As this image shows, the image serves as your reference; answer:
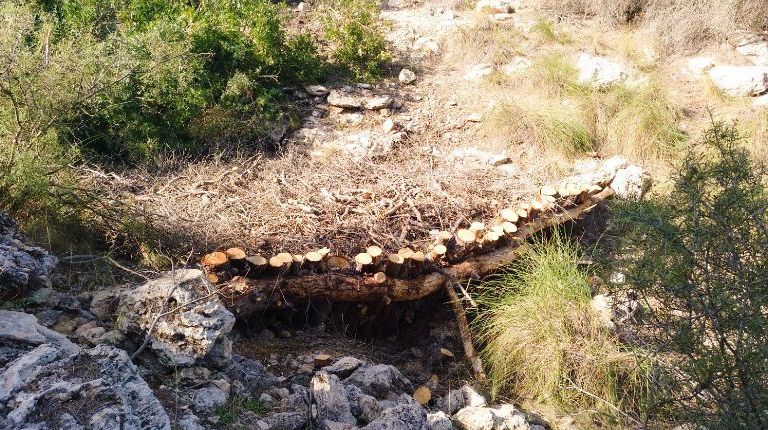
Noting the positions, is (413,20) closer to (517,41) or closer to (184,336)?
(517,41)

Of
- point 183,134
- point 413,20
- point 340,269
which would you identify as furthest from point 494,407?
point 413,20

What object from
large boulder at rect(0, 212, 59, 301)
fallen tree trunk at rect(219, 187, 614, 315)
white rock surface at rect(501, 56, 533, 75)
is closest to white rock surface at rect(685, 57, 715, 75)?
white rock surface at rect(501, 56, 533, 75)

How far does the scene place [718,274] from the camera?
288 cm

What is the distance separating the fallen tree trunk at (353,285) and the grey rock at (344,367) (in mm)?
525

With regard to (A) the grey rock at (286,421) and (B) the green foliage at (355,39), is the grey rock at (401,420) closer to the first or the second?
(A) the grey rock at (286,421)

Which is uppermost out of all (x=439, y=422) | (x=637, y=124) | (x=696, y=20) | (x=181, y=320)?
(x=696, y=20)

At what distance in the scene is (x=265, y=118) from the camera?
6.68 metres

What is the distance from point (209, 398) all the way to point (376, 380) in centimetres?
101

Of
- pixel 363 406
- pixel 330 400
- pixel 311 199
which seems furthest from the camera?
pixel 311 199

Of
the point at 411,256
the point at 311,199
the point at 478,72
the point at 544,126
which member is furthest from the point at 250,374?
the point at 478,72

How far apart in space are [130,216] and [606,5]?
21.6 ft

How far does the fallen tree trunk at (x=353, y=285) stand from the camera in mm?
4246

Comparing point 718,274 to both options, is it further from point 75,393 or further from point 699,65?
point 699,65

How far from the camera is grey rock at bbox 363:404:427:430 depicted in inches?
122
